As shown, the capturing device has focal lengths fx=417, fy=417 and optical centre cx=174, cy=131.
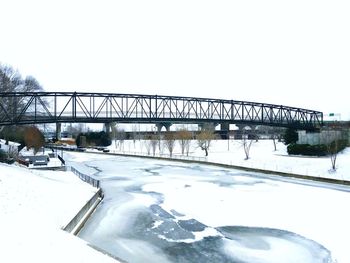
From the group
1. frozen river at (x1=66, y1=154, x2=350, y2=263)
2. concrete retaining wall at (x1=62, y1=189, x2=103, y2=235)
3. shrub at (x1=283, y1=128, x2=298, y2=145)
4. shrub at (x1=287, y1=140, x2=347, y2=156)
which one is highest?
shrub at (x1=283, y1=128, x2=298, y2=145)

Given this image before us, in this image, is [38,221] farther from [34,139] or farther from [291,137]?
[34,139]

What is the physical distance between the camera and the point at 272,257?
1512cm

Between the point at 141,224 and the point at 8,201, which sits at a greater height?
the point at 8,201

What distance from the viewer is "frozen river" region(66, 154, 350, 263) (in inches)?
617

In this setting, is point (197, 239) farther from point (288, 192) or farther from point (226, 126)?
point (226, 126)

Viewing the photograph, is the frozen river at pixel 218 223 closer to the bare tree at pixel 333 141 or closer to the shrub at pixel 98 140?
the bare tree at pixel 333 141

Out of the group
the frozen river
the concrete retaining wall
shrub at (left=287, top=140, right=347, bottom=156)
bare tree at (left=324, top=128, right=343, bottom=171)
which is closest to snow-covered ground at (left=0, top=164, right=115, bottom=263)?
the concrete retaining wall

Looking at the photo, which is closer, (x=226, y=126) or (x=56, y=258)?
(x=56, y=258)

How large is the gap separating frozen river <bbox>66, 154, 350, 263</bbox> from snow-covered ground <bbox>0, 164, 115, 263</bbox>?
1568 mm

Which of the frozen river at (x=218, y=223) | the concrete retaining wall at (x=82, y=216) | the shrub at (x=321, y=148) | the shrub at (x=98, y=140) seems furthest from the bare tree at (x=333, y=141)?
the shrub at (x=98, y=140)

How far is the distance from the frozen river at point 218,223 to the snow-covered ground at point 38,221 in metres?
1.57

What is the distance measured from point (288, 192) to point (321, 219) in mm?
9305

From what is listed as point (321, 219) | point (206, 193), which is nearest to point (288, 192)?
point (206, 193)

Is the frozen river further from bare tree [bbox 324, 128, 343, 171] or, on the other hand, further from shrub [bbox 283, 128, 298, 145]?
shrub [bbox 283, 128, 298, 145]
